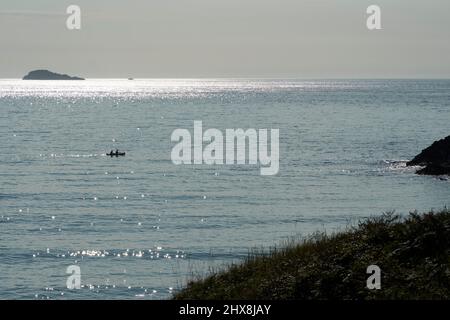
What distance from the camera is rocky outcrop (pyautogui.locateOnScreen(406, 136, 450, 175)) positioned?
Result: 68938 millimetres

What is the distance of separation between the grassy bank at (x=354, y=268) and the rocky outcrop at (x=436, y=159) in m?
53.6

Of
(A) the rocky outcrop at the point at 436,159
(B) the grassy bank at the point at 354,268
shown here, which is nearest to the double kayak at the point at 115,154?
(A) the rocky outcrop at the point at 436,159

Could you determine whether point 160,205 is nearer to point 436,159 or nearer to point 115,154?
point 436,159

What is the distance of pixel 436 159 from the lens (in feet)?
242

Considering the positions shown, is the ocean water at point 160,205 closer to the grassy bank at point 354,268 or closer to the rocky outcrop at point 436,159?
the rocky outcrop at point 436,159

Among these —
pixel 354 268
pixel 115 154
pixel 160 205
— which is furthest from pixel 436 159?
pixel 354 268

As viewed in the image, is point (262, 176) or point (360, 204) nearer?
point (360, 204)

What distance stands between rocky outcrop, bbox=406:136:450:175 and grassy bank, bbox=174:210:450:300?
53589 millimetres

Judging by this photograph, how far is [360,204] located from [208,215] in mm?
11826

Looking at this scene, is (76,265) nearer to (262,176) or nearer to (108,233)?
(108,233)

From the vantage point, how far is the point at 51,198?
56.9 meters

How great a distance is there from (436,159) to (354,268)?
2419 inches

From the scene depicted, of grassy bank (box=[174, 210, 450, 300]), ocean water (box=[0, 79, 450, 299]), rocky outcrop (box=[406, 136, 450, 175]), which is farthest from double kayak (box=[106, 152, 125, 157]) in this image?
grassy bank (box=[174, 210, 450, 300])
